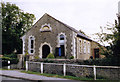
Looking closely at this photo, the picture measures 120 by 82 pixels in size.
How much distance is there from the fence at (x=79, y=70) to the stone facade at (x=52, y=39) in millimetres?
7075

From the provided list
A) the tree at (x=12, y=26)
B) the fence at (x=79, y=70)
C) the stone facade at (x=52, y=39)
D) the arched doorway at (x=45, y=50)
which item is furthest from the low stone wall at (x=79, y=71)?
the tree at (x=12, y=26)

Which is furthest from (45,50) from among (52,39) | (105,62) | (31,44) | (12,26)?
(12,26)

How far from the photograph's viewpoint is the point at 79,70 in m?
11.9

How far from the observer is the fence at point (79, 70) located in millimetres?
10594

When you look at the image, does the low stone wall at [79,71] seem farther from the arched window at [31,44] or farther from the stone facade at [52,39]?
the arched window at [31,44]

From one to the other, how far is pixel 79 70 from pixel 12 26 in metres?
26.9

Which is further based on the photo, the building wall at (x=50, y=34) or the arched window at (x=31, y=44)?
the arched window at (x=31, y=44)

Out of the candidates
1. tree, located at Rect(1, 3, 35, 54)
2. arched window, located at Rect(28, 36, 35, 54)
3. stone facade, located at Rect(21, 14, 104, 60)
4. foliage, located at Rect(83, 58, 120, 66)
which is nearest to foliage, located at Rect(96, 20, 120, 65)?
foliage, located at Rect(83, 58, 120, 66)

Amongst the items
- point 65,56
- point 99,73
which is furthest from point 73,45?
point 99,73

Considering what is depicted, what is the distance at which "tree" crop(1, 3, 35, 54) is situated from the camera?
112ft

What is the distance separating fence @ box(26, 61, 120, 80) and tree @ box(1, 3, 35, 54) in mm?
20987

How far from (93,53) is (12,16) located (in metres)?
19.7

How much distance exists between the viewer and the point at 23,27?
36938 millimetres

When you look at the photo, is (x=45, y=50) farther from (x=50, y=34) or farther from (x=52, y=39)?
(x=50, y=34)
